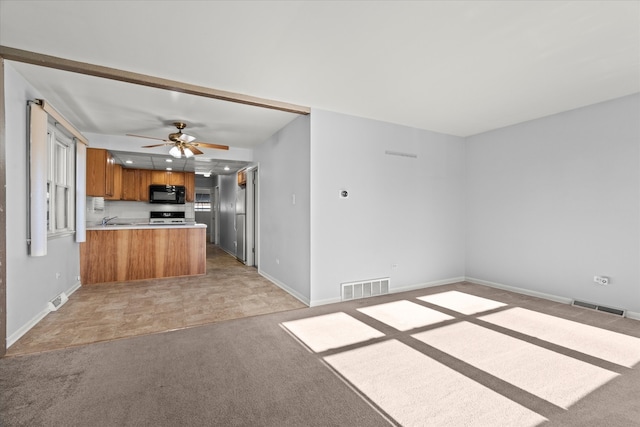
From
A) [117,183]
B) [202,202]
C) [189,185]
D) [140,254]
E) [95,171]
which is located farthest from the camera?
[202,202]

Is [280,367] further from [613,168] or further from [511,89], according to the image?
[613,168]

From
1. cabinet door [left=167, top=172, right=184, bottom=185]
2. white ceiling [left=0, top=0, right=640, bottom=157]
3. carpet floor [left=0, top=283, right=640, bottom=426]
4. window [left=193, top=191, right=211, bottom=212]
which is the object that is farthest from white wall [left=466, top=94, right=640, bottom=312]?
window [left=193, top=191, right=211, bottom=212]

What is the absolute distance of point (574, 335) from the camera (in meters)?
2.97

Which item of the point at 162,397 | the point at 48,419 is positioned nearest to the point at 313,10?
the point at 162,397

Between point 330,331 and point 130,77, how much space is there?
3.27m

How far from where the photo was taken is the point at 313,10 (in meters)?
2.06

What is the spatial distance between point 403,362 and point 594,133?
3918 mm

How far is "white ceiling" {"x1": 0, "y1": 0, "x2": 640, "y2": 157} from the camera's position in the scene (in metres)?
2.09

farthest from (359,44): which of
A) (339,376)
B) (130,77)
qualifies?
(339,376)

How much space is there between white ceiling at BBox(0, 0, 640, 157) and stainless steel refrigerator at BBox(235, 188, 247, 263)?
3.42m

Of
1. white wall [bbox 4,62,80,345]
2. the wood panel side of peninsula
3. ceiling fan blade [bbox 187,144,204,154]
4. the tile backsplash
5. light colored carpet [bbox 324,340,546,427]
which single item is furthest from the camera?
the tile backsplash

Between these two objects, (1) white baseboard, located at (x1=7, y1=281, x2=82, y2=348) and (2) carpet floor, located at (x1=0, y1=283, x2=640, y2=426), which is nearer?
(2) carpet floor, located at (x1=0, y1=283, x2=640, y2=426)

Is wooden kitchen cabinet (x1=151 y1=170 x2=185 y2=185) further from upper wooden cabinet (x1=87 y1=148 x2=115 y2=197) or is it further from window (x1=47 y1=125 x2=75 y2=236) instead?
window (x1=47 y1=125 x2=75 y2=236)

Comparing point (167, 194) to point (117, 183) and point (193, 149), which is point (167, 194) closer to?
point (117, 183)
